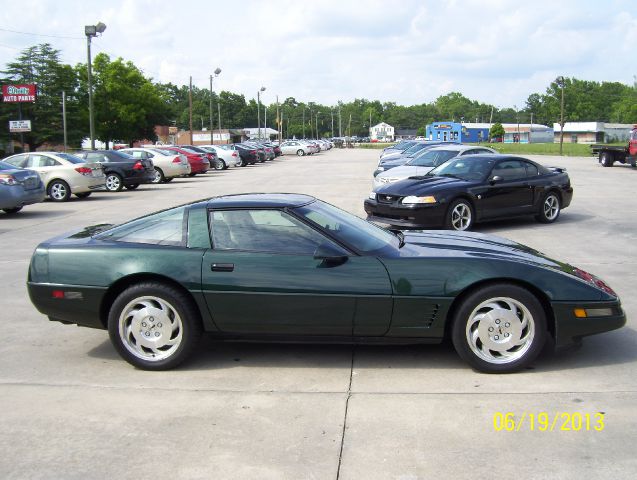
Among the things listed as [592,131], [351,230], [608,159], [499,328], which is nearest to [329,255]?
[351,230]

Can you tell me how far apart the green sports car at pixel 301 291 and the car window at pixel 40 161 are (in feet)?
49.4

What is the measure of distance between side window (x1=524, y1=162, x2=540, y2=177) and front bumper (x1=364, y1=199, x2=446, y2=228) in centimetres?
247

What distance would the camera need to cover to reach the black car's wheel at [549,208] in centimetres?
1326

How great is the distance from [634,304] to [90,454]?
5.55 metres

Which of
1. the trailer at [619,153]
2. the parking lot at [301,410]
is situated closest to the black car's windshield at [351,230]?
the parking lot at [301,410]

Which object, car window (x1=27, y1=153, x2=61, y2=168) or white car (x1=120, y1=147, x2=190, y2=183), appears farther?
white car (x1=120, y1=147, x2=190, y2=183)

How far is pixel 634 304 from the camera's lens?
22.6ft

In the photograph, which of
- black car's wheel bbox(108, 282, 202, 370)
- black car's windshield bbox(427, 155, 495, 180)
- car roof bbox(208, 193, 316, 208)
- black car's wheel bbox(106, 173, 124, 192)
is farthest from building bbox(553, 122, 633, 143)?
black car's wheel bbox(108, 282, 202, 370)

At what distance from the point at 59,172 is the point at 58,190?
0.53 metres

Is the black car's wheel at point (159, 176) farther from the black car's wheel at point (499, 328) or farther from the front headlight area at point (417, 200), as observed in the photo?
the black car's wheel at point (499, 328)

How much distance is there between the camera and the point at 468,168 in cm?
1289

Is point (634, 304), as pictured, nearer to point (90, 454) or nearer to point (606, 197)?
point (90, 454)

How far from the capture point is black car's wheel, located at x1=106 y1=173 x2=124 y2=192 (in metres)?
22.9

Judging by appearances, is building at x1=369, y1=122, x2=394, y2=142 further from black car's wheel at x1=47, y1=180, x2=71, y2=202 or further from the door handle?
the door handle
